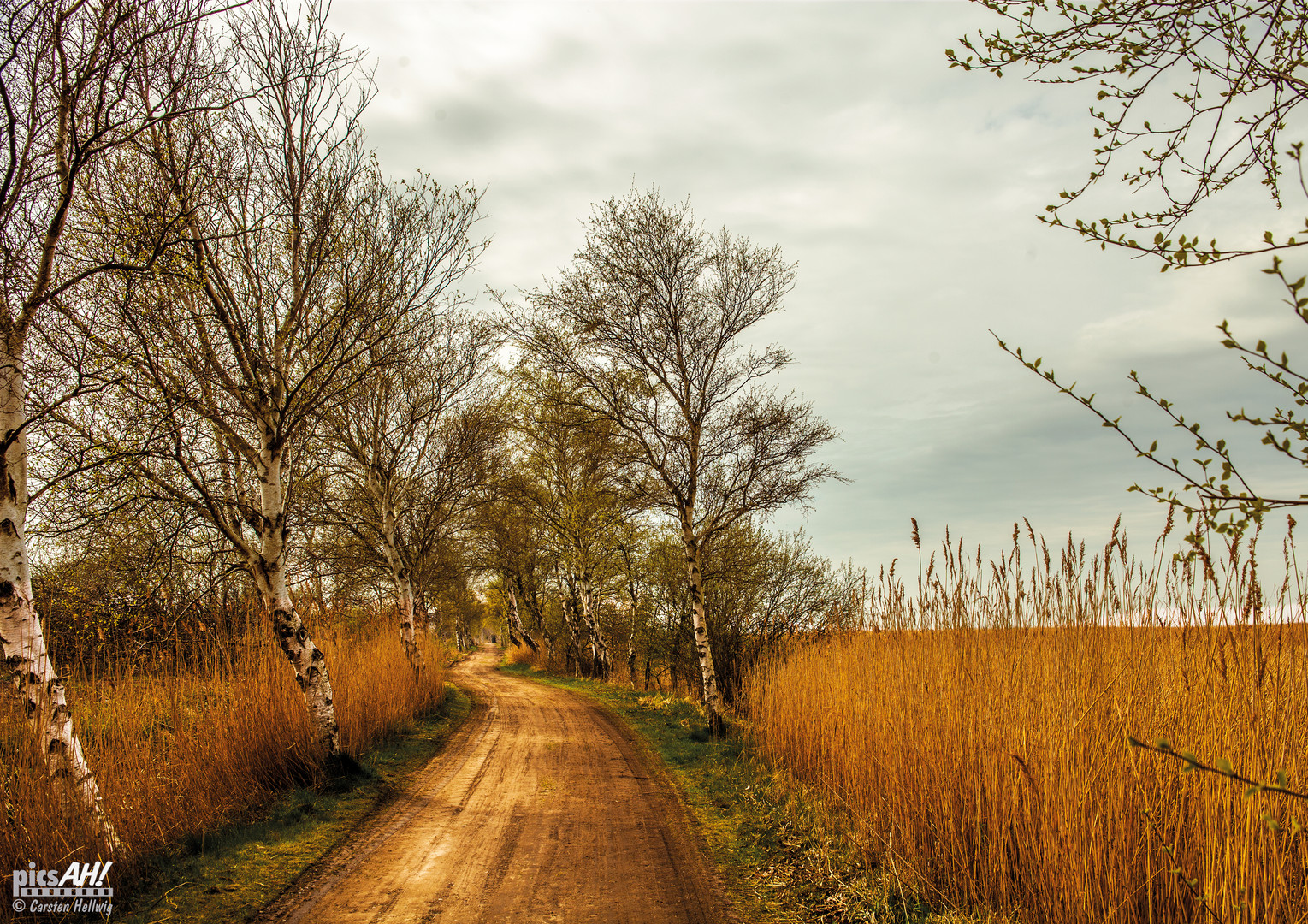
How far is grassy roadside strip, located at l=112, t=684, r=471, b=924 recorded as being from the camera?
14.5 ft

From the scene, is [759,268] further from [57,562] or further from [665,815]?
[57,562]

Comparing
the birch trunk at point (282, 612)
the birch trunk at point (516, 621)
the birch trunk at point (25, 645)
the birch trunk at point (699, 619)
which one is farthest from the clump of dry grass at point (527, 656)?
the birch trunk at point (25, 645)

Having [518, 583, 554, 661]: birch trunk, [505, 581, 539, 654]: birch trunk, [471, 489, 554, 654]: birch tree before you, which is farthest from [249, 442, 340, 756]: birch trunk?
[505, 581, 539, 654]: birch trunk

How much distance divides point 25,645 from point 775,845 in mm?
5751

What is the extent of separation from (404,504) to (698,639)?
33.3ft

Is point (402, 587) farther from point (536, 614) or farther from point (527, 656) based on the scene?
point (527, 656)

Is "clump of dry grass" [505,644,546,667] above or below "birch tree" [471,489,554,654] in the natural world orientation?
below

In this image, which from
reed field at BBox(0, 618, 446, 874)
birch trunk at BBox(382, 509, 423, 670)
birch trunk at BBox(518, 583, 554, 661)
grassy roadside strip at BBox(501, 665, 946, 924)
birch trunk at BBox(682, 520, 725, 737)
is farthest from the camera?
birch trunk at BBox(518, 583, 554, 661)

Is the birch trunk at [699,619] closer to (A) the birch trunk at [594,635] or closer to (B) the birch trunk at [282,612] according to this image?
(B) the birch trunk at [282,612]

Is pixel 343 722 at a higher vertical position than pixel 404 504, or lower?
lower

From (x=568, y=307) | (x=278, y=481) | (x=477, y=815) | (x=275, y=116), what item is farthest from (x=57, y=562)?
(x=568, y=307)

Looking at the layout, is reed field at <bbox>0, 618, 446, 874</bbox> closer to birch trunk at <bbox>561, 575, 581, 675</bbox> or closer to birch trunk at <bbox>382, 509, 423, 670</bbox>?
birch trunk at <bbox>382, 509, 423, 670</bbox>

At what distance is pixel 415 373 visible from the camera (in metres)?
14.8

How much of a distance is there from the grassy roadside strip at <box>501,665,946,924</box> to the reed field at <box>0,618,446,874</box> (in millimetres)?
4300
